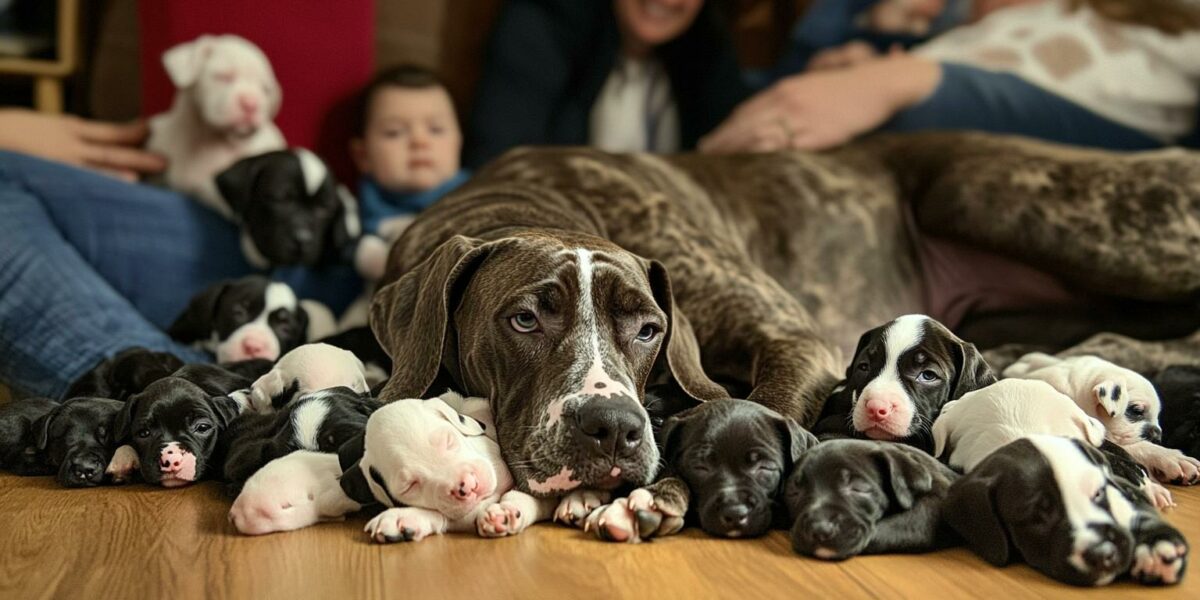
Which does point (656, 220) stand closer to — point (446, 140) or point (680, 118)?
A: point (446, 140)

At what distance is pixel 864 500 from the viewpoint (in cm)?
208

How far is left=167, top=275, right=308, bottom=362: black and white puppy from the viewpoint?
3324 millimetres

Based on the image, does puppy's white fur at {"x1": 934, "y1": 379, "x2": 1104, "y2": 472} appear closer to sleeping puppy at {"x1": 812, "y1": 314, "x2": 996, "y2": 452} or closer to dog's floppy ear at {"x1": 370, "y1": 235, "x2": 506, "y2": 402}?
sleeping puppy at {"x1": 812, "y1": 314, "x2": 996, "y2": 452}

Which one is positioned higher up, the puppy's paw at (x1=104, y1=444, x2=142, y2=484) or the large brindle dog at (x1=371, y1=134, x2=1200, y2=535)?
the large brindle dog at (x1=371, y1=134, x2=1200, y2=535)

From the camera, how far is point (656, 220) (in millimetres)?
3420

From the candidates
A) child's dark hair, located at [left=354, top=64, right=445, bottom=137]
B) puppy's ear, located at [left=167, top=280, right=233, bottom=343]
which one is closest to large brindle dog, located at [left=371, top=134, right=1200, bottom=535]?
puppy's ear, located at [left=167, top=280, right=233, bottom=343]

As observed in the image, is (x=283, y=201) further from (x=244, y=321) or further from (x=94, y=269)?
(x=94, y=269)

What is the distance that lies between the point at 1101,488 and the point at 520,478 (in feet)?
3.37

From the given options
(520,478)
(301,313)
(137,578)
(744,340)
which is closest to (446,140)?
(301,313)

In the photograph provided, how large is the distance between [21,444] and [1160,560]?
2.37 meters

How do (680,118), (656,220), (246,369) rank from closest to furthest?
(246,369) → (656,220) → (680,118)

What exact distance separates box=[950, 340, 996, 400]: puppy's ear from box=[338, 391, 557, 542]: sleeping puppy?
0.99 metres

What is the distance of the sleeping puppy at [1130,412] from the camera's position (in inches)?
103

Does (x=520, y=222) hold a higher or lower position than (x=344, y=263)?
higher
